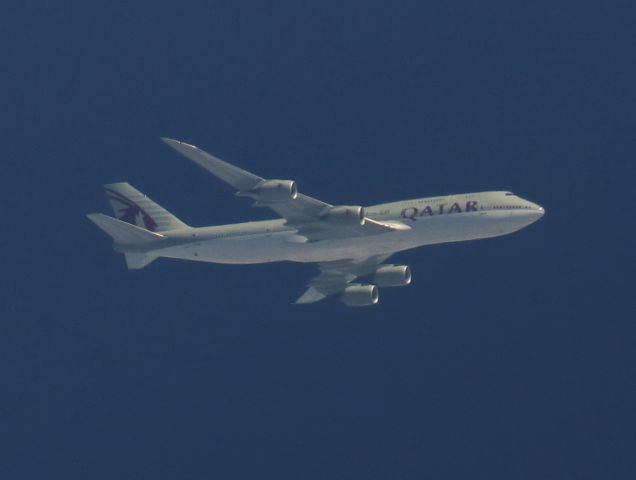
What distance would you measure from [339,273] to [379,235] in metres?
9.41

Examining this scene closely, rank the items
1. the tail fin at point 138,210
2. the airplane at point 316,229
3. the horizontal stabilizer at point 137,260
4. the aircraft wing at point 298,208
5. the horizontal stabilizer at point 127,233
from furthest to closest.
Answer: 1. the tail fin at point 138,210
2. the horizontal stabilizer at point 137,260
3. the horizontal stabilizer at point 127,233
4. the airplane at point 316,229
5. the aircraft wing at point 298,208

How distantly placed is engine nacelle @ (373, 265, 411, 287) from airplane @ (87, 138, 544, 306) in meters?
0.06

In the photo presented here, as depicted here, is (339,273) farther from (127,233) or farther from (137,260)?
(127,233)

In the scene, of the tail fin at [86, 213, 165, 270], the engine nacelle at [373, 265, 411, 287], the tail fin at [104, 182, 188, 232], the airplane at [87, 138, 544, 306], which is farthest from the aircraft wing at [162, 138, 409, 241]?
the tail fin at [86, 213, 165, 270]

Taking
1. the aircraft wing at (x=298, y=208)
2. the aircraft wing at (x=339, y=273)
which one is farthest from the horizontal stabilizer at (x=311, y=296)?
the aircraft wing at (x=298, y=208)

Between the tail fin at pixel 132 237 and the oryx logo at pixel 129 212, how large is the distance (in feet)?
8.11

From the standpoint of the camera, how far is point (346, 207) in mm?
80188

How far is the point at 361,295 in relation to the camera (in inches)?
3479

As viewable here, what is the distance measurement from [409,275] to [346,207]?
989 centimetres

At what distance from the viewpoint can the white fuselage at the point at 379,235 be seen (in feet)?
262

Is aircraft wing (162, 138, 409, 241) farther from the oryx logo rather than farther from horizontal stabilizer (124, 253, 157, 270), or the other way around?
the oryx logo

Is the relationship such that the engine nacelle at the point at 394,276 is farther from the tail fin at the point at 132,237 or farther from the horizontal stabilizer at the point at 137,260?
the horizontal stabilizer at the point at 137,260

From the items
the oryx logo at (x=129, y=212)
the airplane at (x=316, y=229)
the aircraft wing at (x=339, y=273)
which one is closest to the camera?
the airplane at (x=316, y=229)

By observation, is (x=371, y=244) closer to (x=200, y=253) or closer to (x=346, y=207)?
(x=346, y=207)
